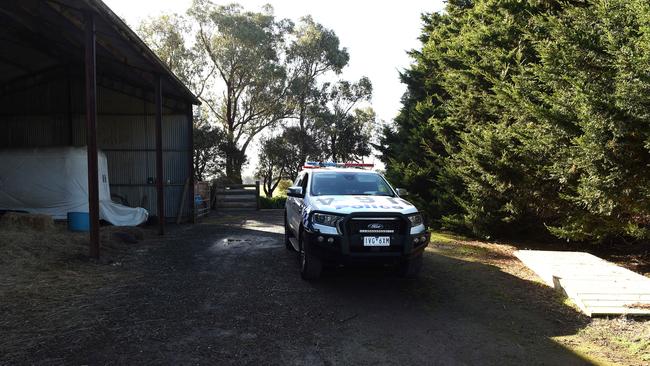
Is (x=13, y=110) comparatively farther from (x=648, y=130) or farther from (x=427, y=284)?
(x=648, y=130)

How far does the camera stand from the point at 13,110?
55.3 ft

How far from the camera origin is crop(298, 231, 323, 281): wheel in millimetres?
6466

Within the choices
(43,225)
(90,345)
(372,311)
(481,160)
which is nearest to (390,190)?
(372,311)

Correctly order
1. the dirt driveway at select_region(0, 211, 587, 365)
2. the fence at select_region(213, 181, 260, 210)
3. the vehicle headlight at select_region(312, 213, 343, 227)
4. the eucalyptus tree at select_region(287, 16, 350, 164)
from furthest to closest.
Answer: the eucalyptus tree at select_region(287, 16, 350, 164)
the fence at select_region(213, 181, 260, 210)
the vehicle headlight at select_region(312, 213, 343, 227)
the dirt driveway at select_region(0, 211, 587, 365)

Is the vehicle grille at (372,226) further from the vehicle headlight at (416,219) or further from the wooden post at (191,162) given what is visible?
the wooden post at (191,162)

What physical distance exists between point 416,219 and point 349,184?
176cm

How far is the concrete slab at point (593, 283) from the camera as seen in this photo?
5.38 metres

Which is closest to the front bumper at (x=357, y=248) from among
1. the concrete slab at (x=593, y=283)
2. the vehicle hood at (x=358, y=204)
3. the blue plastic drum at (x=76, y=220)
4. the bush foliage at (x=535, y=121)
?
the vehicle hood at (x=358, y=204)

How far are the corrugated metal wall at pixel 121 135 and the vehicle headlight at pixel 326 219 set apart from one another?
12.0 m

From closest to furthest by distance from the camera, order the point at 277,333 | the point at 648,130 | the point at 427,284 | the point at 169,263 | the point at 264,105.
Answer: the point at 277,333 → the point at 648,130 → the point at 427,284 → the point at 169,263 → the point at 264,105

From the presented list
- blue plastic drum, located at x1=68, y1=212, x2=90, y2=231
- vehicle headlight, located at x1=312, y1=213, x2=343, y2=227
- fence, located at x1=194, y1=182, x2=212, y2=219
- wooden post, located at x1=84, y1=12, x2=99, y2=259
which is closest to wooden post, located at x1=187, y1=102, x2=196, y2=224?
fence, located at x1=194, y1=182, x2=212, y2=219

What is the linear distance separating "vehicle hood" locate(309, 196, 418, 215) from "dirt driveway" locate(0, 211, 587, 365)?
1234 mm

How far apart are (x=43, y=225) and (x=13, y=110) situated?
321 inches

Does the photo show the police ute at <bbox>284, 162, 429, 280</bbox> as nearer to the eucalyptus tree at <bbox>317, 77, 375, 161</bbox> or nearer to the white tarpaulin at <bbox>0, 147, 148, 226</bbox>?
the white tarpaulin at <bbox>0, 147, 148, 226</bbox>
